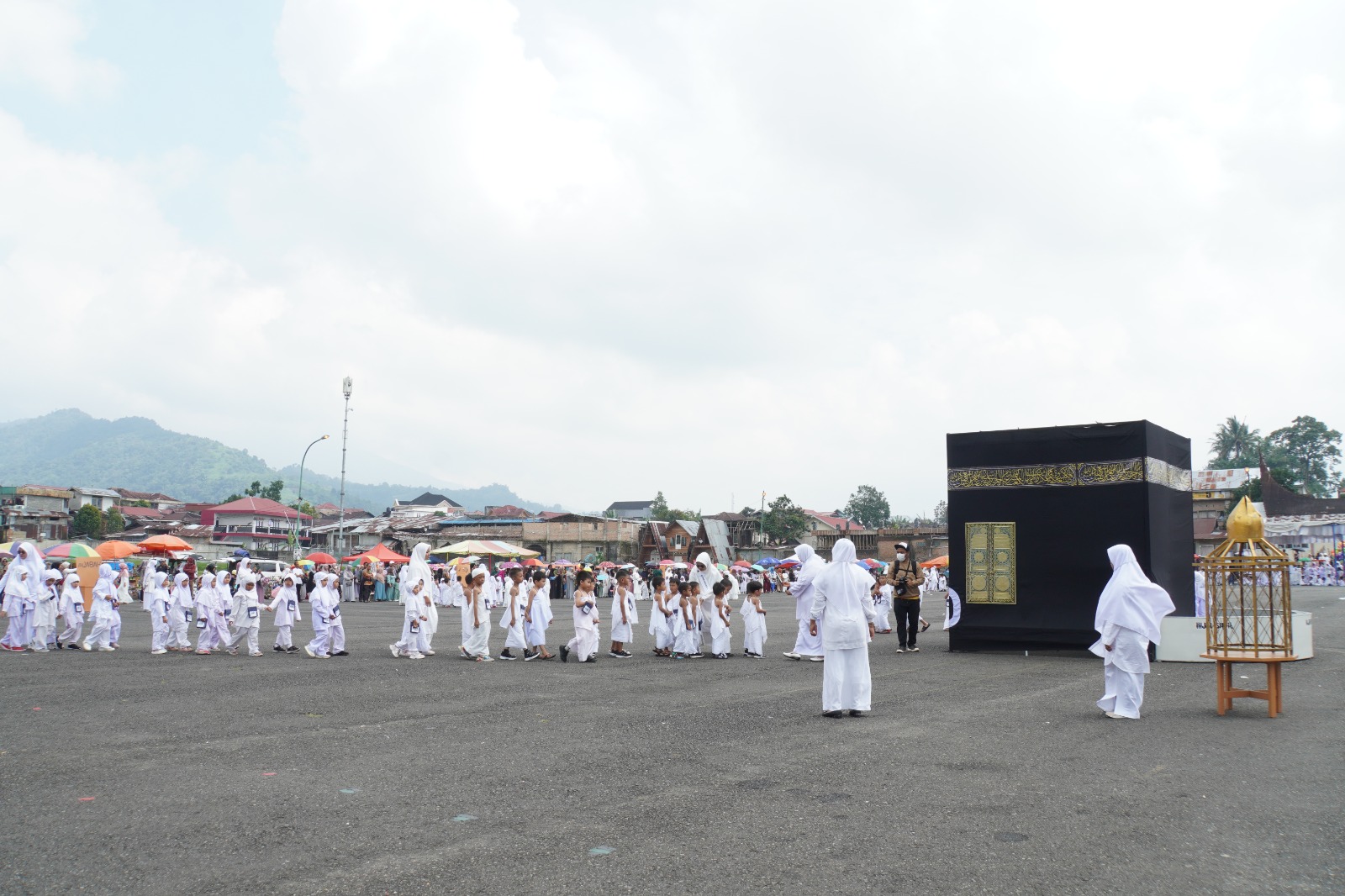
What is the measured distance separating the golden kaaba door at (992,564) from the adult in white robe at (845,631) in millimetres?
7486

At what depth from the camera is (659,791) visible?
633 cm

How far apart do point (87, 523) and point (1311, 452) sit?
4223 inches

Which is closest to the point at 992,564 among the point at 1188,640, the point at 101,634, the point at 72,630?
the point at 1188,640

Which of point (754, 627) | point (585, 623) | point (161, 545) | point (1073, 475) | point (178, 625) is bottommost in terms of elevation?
point (178, 625)

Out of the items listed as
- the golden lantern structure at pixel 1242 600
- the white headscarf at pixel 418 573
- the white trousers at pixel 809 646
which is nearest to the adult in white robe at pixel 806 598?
the white trousers at pixel 809 646

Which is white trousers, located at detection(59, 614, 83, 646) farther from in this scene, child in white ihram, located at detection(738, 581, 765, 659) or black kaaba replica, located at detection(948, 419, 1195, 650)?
black kaaba replica, located at detection(948, 419, 1195, 650)

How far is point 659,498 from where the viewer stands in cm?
9775

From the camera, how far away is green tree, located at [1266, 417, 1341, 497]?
93188 millimetres

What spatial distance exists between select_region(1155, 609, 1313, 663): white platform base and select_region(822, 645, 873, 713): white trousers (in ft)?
24.9

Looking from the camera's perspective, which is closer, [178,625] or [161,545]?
[178,625]

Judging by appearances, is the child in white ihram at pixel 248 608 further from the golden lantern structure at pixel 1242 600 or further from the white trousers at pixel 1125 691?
the golden lantern structure at pixel 1242 600

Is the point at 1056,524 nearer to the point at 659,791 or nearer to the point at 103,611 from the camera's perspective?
the point at 659,791

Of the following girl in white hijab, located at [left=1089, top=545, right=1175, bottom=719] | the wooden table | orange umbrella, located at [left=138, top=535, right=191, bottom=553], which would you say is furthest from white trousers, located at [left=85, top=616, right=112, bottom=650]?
the wooden table

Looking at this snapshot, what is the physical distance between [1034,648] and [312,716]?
1231cm
